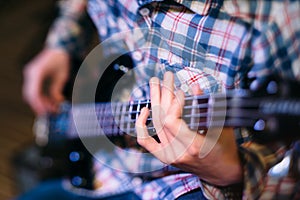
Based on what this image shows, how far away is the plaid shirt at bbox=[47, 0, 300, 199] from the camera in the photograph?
1.51ft

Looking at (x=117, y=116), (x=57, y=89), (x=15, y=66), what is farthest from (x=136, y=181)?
(x=15, y=66)

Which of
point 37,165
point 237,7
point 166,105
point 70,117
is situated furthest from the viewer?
point 37,165

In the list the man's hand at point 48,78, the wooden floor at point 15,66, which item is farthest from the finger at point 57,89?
the wooden floor at point 15,66

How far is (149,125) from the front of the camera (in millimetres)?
460

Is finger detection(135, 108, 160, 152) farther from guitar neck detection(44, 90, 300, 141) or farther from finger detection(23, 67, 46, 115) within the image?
finger detection(23, 67, 46, 115)

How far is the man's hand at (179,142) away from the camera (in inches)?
17.7

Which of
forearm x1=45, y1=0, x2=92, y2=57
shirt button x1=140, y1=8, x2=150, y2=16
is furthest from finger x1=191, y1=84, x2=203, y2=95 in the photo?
forearm x1=45, y1=0, x2=92, y2=57

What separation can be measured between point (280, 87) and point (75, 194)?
0.45 metres

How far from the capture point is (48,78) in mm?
924

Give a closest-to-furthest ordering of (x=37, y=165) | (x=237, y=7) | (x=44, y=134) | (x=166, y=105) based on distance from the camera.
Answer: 1. (x=166, y=105)
2. (x=237, y=7)
3. (x=44, y=134)
4. (x=37, y=165)

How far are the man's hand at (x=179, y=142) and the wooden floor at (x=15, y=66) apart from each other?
0.74m

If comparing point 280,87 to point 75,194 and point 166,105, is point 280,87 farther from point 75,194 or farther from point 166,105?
point 75,194

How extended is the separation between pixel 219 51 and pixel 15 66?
1105 millimetres

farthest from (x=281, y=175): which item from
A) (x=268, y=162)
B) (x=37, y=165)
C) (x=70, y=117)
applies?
(x=37, y=165)
